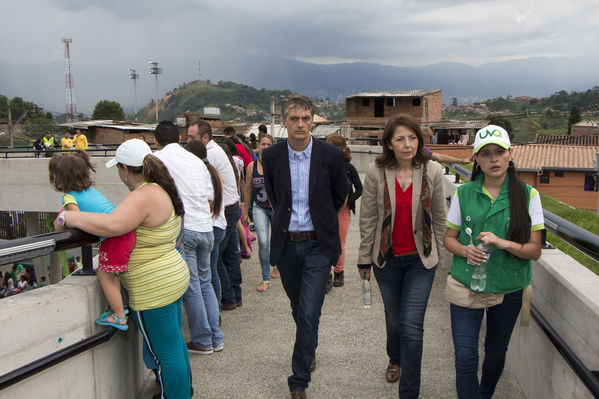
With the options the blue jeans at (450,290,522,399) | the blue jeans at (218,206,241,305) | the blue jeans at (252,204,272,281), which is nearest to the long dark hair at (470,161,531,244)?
the blue jeans at (450,290,522,399)

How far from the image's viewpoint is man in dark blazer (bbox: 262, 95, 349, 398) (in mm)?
3830

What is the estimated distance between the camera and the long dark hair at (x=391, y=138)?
146 inches

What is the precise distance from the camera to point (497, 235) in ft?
9.99

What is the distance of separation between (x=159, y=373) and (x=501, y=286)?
2.40 m

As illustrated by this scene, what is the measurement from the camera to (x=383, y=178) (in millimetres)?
3809

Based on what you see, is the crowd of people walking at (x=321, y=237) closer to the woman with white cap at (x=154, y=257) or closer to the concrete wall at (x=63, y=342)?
the woman with white cap at (x=154, y=257)

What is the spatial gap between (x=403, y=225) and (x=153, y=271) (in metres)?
1.82

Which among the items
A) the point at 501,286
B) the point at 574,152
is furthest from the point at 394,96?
the point at 501,286

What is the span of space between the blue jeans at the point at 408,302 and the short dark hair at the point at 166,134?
2306 millimetres

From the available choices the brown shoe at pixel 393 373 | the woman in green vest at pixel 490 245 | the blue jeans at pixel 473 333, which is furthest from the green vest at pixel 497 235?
the brown shoe at pixel 393 373

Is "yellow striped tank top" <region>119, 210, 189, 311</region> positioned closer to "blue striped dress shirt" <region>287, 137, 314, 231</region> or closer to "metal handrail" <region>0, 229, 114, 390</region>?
"metal handrail" <region>0, 229, 114, 390</region>

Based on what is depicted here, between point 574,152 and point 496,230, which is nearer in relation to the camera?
point 496,230

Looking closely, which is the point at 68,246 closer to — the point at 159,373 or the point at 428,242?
the point at 159,373

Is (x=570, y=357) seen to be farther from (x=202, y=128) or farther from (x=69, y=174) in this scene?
(x=202, y=128)
